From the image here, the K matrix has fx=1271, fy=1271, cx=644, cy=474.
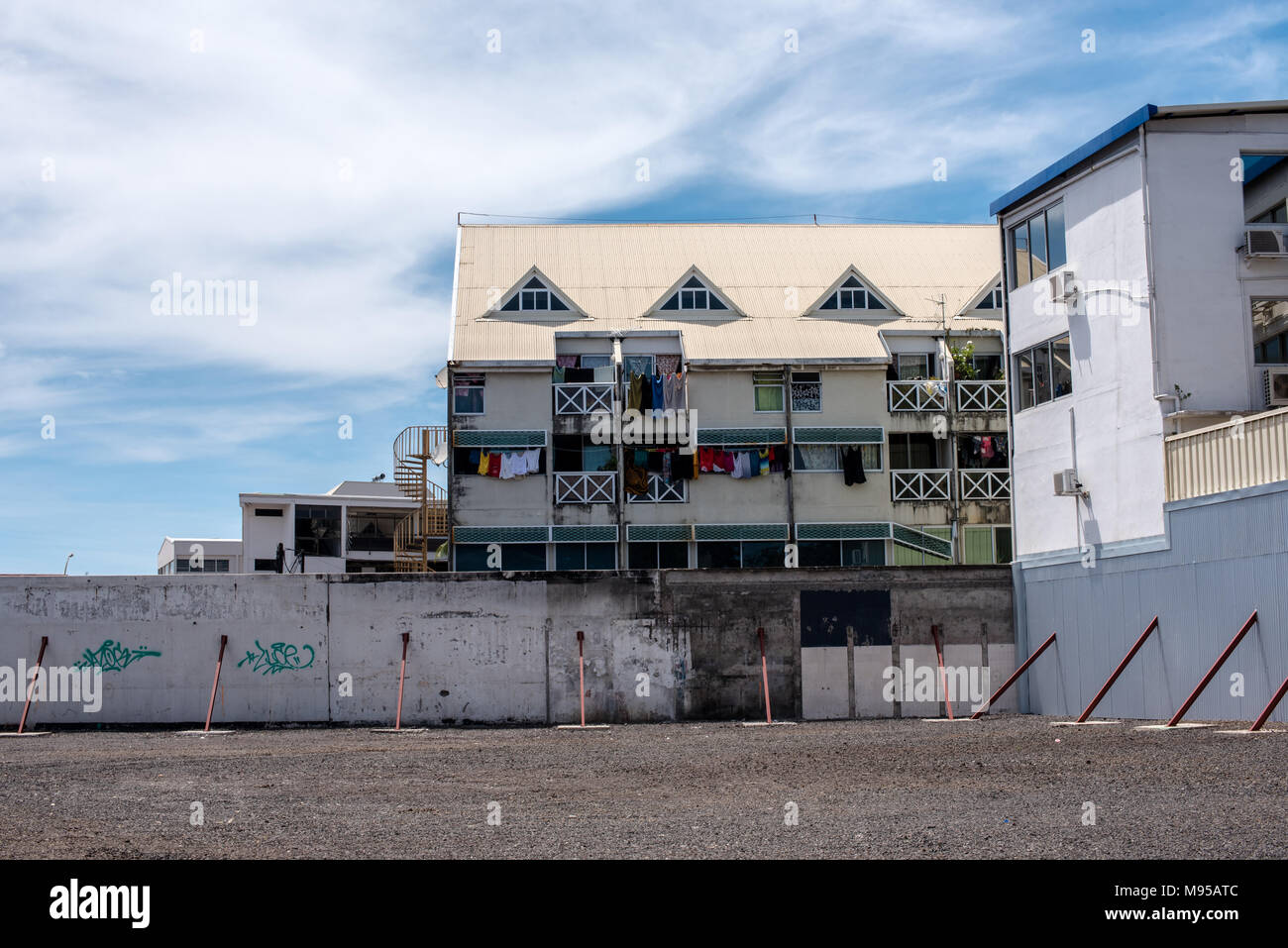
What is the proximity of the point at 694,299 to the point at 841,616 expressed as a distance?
64.2 ft

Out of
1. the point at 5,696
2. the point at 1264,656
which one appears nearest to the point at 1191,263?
the point at 1264,656

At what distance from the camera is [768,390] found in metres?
42.8

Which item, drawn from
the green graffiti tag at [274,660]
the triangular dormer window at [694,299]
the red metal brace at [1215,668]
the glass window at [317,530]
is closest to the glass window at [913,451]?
the triangular dormer window at [694,299]

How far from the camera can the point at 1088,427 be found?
982 inches

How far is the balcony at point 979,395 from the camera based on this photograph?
4288 cm

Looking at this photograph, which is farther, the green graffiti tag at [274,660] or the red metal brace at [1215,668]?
the green graffiti tag at [274,660]

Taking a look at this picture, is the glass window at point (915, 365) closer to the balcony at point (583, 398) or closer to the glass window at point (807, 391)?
the glass window at point (807, 391)

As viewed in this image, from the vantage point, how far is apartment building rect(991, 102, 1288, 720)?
2055cm

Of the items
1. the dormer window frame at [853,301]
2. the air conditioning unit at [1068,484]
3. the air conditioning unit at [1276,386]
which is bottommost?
the air conditioning unit at [1068,484]

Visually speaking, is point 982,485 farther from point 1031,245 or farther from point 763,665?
point 763,665

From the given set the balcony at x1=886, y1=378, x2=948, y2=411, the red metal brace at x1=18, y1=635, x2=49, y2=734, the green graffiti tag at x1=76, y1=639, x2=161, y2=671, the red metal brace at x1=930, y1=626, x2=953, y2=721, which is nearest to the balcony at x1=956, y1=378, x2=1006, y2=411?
the balcony at x1=886, y1=378, x2=948, y2=411

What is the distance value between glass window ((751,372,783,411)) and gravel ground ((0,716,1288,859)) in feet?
71.9

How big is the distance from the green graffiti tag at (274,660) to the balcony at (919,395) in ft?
76.6
